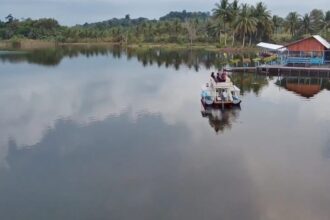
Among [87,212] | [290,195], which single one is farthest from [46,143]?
[290,195]

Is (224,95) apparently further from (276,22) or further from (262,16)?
(276,22)

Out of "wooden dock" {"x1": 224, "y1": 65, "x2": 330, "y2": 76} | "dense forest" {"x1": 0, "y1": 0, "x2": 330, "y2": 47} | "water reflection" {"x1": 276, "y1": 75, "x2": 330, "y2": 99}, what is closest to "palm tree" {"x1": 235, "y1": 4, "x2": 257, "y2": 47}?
"dense forest" {"x1": 0, "y1": 0, "x2": 330, "y2": 47}

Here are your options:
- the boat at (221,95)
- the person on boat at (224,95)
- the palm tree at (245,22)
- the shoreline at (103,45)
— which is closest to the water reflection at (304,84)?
the boat at (221,95)

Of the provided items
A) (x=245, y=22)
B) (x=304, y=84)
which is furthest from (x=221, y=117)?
(x=245, y=22)

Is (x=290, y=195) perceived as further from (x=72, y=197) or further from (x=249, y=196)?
(x=72, y=197)

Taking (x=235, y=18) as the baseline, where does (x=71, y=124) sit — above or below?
below

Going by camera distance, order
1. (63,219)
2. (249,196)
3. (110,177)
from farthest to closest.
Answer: (110,177)
(249,196)
(63,219)

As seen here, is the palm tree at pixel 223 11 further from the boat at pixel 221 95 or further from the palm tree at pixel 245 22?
the boat at pixel 221 95
